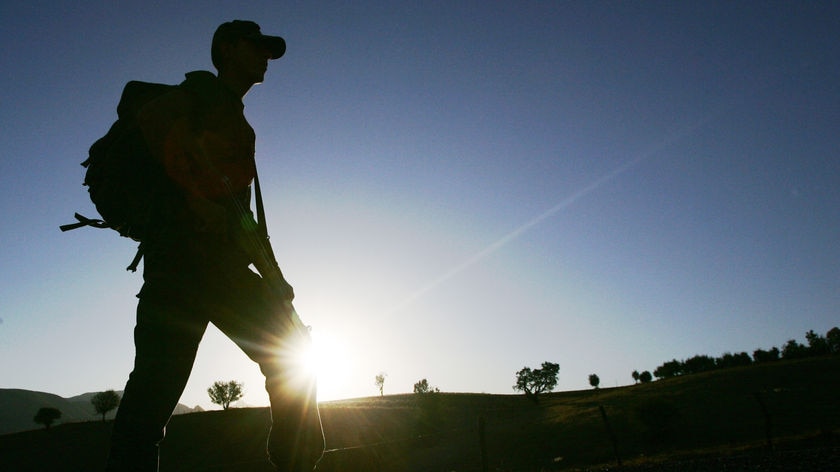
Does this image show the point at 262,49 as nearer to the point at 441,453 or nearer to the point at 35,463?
the point at 441,453

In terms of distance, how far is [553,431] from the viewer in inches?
1827

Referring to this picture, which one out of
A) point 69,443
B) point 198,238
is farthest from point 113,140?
point 69,443

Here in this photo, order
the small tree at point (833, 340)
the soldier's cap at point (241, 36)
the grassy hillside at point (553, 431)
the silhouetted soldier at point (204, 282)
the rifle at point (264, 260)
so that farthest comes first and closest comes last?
1. the small tree at point (833, 340)
2. the grassy hillside at point (553, 431)
3. the soldier's cap at point (241, 36)
4. the rifle at point (264, 260)
5. the silhouetted soldier at point (204, 282)

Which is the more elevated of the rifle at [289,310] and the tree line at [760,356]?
the tree line at [760,356]

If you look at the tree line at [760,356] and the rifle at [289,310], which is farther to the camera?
the tree line at [760,356]

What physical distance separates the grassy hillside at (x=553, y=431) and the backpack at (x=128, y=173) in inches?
912

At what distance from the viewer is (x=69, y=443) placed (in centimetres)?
5184

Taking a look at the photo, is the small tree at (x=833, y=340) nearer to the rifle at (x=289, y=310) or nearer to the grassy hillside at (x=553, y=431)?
the grassy hillside at (x=553, y=431)

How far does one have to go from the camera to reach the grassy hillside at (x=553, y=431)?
32531 millimetres

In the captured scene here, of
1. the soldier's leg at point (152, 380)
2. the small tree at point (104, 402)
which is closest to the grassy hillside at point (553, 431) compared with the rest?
the soldier's leg at point (152, 380)

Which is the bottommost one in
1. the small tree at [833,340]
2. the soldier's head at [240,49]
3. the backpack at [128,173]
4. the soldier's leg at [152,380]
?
the soldier's leg at [152,380]

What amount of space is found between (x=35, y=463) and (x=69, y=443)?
18.9 ft

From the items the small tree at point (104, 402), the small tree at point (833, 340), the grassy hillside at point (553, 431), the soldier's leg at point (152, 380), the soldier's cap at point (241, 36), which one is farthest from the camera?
the small tree at point (833, 340)

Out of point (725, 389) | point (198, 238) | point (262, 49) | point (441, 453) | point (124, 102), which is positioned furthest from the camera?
point (725, 389)
